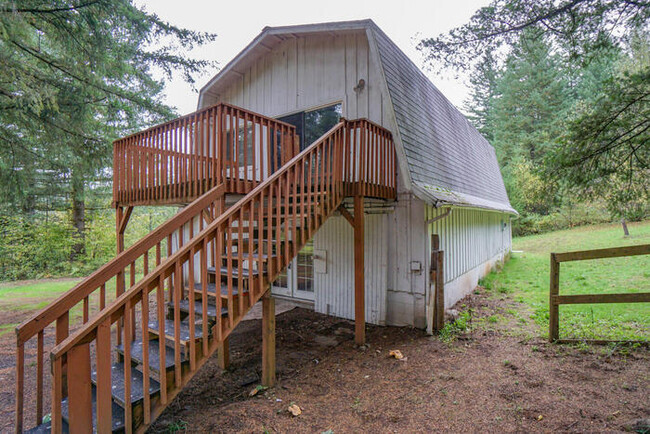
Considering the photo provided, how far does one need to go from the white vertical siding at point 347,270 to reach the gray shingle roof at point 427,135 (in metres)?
1.30

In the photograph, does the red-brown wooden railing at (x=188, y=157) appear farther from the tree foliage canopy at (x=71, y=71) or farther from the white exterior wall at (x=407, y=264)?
the white exterior wall at (x=407, y=264)

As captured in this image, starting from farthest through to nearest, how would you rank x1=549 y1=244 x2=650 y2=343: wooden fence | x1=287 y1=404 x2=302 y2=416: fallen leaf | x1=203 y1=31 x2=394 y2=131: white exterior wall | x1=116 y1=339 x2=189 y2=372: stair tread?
x1=203 y1=31 x2=394 y2=131: white exterior wall, x1=549 y1=244 x2=650 y2=343: wooden fence, x1=287 y1=404 x2=302 y2=416: fallen leaf, x1=116 y1=339 x2=189 y2=372: stair tread

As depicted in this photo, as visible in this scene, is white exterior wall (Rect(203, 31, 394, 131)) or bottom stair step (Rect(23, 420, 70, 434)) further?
white exterior wall (Rect(203, 31, 394, 131))

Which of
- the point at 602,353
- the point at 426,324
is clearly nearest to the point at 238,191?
the point at 426,324

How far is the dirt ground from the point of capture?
2955 millimetres

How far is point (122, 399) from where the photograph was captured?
A: 2605 mm

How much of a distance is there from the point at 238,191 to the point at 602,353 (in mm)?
5469

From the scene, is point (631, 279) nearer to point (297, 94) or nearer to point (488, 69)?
point (488, 69)

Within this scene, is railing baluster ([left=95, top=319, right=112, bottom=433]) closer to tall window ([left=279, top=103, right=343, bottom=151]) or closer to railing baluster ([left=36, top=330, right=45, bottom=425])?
railing baluster ([left=36, top=330, right=45, bottom=425])

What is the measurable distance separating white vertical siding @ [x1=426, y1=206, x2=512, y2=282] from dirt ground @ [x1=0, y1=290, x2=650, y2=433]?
196 cm

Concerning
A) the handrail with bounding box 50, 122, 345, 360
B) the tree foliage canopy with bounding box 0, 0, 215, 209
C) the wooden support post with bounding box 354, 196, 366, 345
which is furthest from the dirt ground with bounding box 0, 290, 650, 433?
the tree foliage canopy with bounding box 0, 0, 215, 209

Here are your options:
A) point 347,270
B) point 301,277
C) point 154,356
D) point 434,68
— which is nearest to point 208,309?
point 154,356

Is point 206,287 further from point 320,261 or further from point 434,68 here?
point 434,68

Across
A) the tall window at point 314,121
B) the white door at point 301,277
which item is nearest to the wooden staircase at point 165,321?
the tall window at point 314,121
